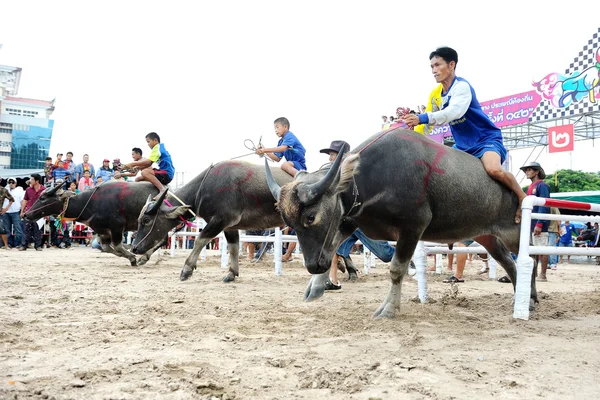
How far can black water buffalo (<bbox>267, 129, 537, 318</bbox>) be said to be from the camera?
3629mm

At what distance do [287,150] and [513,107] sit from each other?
23.2 meters

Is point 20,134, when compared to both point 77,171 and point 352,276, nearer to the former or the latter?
point 77,171

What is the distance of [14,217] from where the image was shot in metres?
14.7

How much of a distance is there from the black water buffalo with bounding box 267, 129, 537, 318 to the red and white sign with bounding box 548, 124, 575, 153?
21046mm

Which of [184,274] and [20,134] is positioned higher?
[20,134]

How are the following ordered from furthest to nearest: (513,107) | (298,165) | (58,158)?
(513,107) → (58,158) → (298,165)

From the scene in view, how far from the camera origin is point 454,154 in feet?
14.3

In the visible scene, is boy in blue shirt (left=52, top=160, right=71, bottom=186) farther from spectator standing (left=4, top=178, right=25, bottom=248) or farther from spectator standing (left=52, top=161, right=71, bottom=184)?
spectator standing (left=4, top=178, right=25, bottom=248)

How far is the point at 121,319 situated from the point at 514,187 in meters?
3.67

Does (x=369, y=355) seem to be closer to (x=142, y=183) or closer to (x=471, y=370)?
(x=471, y=370)

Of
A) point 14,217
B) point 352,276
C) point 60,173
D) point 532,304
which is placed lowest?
point 352,276

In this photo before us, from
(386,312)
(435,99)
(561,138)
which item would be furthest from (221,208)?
(561,138)

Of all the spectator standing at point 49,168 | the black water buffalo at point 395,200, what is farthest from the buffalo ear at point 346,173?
the spectator standing at point 49,168

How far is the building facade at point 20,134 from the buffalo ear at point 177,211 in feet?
146
